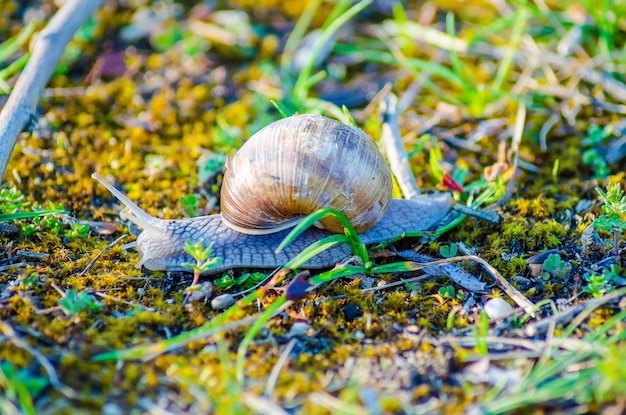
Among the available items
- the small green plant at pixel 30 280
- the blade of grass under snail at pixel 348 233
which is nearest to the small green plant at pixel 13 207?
the small green plant at pixel 30 280

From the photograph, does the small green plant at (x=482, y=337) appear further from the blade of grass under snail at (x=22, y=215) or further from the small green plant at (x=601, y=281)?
the blade of grass under snail at (x=22, y=215)

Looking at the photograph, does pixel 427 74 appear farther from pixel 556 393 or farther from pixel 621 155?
pixel 556 393

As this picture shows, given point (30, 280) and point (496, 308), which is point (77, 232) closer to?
point (30, 280)

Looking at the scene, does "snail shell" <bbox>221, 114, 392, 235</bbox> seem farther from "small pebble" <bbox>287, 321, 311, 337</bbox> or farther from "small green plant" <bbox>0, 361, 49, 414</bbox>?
"small green plant" <bbox>0, 361, 49, 414</bbox>

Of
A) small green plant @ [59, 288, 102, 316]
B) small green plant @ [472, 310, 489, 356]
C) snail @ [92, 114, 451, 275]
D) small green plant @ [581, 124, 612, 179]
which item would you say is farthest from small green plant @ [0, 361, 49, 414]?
small green plant @ [581, 124, 612, 179]

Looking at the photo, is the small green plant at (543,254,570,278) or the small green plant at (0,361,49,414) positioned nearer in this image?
the small green plant at (0,361,49,414)

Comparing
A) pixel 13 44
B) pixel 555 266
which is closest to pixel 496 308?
pixel 555 266

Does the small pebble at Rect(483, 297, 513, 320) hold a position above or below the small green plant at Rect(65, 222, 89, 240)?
below
